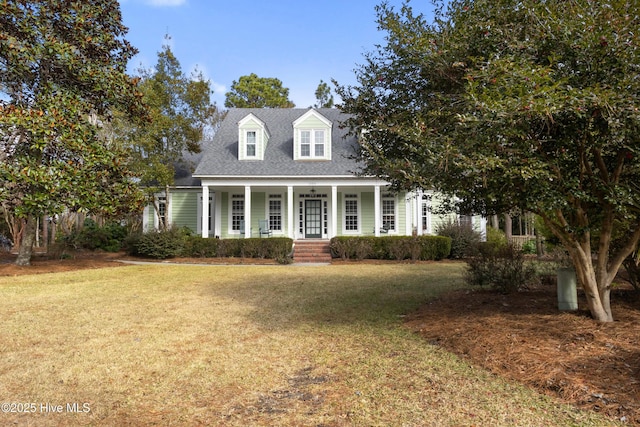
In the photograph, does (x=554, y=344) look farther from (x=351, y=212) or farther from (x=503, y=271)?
(x=351, y=212)

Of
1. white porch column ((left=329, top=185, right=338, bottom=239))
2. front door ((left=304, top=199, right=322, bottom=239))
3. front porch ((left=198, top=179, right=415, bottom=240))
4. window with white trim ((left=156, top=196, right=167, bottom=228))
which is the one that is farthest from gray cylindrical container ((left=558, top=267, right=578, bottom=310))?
window with white trim ((left=156, top=196, right=167, bottom=228))

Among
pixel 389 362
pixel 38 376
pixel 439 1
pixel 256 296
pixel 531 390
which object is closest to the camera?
pixel 531 390

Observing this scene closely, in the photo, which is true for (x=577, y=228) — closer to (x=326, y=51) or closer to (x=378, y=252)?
(x=326, y=51)

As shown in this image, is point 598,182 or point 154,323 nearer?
point 598,182

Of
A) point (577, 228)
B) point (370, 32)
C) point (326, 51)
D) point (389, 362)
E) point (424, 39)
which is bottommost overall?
point (389, 362)

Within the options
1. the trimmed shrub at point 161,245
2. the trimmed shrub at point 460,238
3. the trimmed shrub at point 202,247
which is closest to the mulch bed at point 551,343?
the trimmed shrub at point 460,238

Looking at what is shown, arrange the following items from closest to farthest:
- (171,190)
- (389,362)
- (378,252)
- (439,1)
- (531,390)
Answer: (531,390) < (389,362) < (439,1) < (378,252) < (171,190)

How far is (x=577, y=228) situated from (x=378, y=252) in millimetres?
11738

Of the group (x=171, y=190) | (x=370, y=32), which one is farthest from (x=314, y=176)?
(x=370, y=32)

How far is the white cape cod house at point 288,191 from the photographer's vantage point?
18.1m

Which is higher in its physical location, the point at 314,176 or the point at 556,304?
the point at 314,176

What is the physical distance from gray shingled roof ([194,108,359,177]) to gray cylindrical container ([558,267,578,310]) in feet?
38.8

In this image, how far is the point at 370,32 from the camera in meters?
5.85

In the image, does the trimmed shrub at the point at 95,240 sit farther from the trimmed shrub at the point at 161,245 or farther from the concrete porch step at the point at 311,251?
the concrete porch step at the point at 311,251
